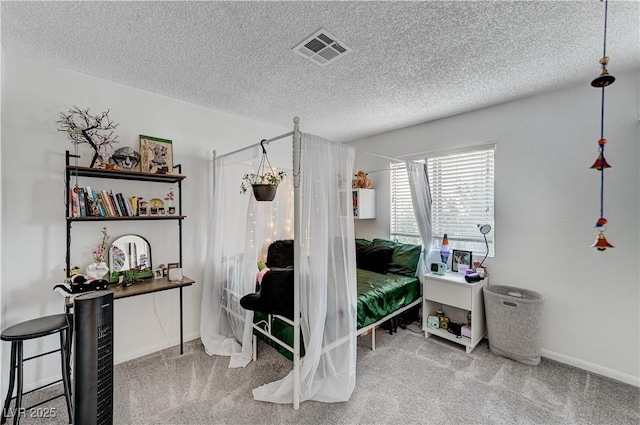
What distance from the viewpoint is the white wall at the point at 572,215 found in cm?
234

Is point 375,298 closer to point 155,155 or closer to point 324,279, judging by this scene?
point 324,279

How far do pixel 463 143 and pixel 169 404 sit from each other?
12.8 feet

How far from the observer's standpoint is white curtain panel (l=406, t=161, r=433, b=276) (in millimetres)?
3416

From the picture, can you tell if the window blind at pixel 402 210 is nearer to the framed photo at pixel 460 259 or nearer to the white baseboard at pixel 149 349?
the framed photo at pixel 460 259

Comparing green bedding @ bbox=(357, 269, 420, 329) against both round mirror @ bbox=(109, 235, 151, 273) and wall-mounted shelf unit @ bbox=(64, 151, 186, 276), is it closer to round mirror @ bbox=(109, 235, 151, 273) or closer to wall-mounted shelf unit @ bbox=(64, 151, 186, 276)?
wall-mounted shelf unit @ bbox=(64, 151, 186, 276)

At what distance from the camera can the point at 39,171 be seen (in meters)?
2.22

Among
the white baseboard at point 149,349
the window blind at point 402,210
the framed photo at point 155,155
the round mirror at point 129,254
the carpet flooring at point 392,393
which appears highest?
the framed photo at point 155,155

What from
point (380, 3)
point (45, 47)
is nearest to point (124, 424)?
point (45, 47)

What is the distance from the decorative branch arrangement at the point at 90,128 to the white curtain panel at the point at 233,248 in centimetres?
97

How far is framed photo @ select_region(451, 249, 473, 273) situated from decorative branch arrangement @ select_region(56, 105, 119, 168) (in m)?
3.77

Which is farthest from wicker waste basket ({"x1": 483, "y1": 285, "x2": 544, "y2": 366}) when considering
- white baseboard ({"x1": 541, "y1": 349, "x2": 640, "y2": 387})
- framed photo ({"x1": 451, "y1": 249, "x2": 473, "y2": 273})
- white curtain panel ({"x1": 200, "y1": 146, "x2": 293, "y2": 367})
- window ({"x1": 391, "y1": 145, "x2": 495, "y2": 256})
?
white curtain panel ({"x1": 200, "y1": 146, "x2": 293, "y2": 367})

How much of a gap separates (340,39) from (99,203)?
2408mm

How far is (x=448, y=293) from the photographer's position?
2.98 m

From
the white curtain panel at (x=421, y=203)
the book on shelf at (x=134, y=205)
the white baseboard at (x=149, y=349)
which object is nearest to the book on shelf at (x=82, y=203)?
the book on shelf at (x=134, y=205)
